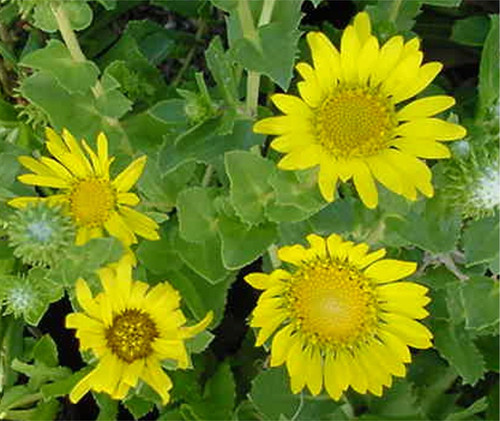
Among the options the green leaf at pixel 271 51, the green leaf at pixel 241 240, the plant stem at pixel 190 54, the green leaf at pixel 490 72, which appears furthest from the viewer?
the plant stem at pixel 190 54

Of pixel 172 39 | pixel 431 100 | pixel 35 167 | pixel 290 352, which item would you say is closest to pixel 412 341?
pixel 290 352

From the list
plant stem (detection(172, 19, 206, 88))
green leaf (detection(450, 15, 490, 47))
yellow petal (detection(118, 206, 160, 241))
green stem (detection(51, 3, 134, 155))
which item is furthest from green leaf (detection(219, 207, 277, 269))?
green leaf (detection(450, 15, 490, 47))

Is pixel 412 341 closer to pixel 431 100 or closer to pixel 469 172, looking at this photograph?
pixel 469 172

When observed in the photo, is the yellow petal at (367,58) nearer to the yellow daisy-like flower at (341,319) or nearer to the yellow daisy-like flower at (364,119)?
the yellow daisy-like flower at (364,119)

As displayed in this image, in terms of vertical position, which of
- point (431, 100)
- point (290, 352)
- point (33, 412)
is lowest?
point (33, 412)

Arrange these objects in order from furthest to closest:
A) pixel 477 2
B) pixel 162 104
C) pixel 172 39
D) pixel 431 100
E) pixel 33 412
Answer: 1. pixel 477 2
2. pixel 172 39
3. pixel 33 412
4. pixel 162 104
5. pixel 431 100

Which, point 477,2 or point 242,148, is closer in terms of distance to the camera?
point 242,148

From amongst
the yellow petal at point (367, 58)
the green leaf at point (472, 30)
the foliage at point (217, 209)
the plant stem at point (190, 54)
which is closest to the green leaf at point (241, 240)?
the foliage at point (217, 209)

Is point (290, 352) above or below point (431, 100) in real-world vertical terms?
below
